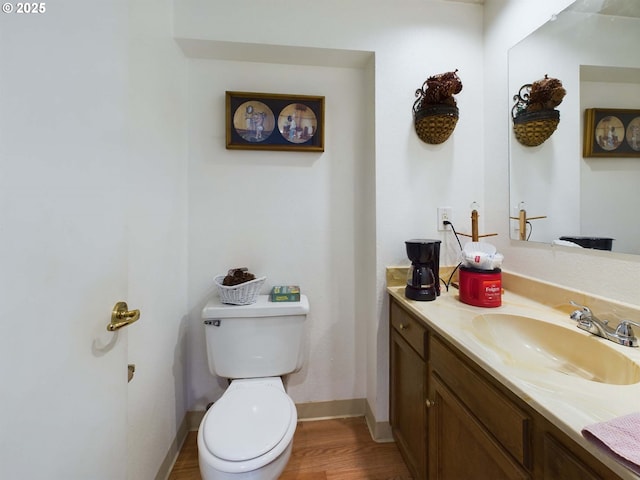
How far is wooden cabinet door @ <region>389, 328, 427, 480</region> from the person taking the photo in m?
1.06

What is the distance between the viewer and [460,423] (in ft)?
2.68

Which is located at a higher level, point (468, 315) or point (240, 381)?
point (468, 315)

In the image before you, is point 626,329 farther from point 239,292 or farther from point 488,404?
point 239,292

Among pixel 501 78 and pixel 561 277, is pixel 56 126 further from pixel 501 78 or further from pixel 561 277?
pixel 501 78

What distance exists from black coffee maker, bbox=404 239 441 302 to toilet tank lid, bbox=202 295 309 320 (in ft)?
1.77

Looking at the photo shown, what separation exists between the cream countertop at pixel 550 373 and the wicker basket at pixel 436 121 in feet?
2.67

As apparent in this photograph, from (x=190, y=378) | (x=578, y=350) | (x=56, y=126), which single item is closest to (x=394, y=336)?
(x=578, y=350)

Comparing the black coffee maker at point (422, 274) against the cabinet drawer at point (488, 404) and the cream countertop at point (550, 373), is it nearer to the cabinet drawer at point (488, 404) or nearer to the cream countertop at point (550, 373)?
the cream countertop at point (550, 373)

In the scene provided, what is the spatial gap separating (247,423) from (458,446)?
0.73m

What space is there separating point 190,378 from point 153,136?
4.26 feet

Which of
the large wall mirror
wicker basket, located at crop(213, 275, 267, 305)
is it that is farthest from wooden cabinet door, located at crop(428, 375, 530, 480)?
wicker basket, located at crop(213, 275, 267, 305)

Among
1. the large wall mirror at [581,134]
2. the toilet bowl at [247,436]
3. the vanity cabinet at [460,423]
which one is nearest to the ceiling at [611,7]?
the large wall mirror at [581,134]

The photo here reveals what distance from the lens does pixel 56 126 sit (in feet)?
1.68

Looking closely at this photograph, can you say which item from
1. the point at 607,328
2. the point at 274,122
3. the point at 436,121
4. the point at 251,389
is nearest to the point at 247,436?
the point at 251,389
